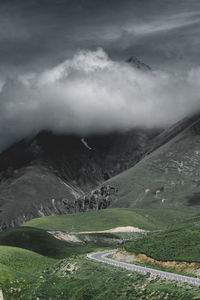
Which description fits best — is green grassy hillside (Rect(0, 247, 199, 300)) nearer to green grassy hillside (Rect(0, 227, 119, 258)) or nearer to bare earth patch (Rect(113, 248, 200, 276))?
bare earth patch (Rect(113, 248, 200, 276))

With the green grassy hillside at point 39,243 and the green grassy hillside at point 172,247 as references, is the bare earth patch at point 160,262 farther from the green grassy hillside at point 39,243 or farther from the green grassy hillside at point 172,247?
the green grassy hillside at point 39,243

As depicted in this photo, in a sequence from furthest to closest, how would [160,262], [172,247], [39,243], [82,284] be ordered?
[39,243] → [172,247] → [160,262] → [82,284]

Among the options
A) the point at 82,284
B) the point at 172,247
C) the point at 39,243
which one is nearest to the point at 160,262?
the point at 172,247

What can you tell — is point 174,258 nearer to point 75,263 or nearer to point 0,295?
point 75,263

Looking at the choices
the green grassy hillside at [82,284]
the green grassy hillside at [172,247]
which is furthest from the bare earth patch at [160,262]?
the green grassy hillside at [82,284]

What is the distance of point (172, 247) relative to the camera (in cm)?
9781

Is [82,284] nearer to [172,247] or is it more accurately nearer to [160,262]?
[160,262]

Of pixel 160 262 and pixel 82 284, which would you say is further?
pixel 160 262

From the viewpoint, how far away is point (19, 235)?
164 meters

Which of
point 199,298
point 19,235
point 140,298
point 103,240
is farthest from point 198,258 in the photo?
point 103,240

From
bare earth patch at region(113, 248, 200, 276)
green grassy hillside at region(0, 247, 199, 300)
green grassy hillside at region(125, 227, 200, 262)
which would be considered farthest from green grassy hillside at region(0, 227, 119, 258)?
green grassy hillside at region(125, 227, 200, 262)

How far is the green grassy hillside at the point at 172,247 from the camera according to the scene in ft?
291

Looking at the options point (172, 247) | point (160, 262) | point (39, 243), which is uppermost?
point (172, 247)

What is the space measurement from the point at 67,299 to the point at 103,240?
118 m
